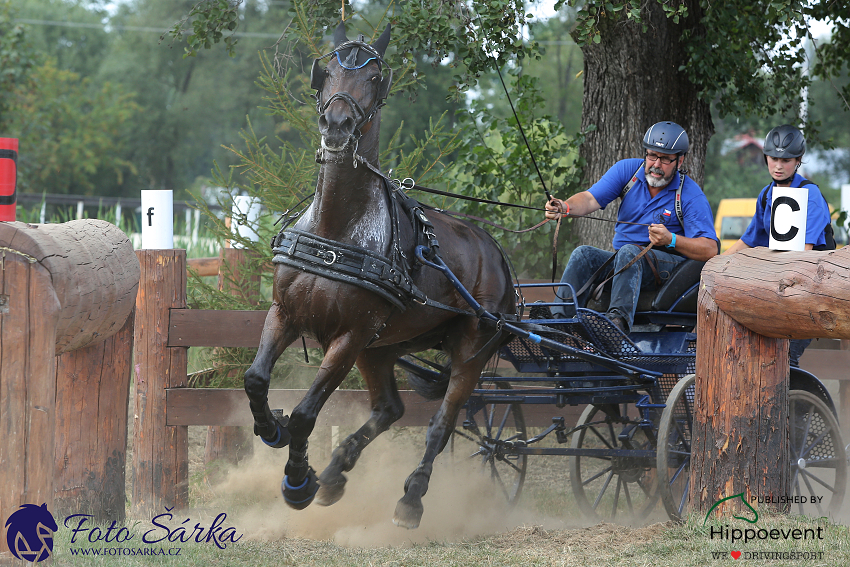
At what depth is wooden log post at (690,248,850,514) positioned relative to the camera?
3.52 m

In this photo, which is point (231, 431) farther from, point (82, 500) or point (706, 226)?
point (706, 226)


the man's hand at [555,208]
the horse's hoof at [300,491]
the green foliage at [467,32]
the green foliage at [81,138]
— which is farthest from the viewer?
the green foliage at [81,138]

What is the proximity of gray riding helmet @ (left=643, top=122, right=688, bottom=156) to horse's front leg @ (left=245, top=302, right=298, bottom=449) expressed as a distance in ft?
7.79

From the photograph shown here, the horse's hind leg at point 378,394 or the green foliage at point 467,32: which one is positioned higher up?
the green foliage at point 467,32

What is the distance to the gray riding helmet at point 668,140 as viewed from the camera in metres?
4.66

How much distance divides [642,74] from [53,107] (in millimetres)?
21875

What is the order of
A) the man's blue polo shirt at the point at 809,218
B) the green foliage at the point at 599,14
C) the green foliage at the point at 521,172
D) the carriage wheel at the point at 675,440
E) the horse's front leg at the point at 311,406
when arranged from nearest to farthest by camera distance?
the horse's front leg at the point at 311,406
the carriage wheel at the point at 675,440
the man's blue polo shirt at the point at 809,218
the green foliage at the point at 599,14
the green foliage at the point at 521,172

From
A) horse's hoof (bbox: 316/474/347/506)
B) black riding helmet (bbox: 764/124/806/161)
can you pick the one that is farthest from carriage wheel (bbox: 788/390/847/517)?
horse's hoof (bbox: 316/474/347/506)

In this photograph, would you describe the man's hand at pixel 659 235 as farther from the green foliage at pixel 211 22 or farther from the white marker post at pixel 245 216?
the green foliage at pixel 211 22

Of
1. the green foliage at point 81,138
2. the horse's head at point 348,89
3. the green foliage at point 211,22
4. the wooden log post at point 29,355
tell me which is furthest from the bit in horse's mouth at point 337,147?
the green foliage at point 81,138

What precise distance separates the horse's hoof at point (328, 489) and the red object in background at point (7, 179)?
1.89 meters

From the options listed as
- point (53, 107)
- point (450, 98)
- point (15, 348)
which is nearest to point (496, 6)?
point (450, 98)

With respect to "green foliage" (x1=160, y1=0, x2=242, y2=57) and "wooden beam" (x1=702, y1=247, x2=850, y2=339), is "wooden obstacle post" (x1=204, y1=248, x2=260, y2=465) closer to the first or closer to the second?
"green foliage" (x1=160, y1=0, x2=242, y2=57)

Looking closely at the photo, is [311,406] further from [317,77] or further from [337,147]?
[317,77]
